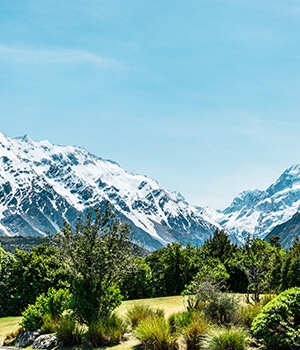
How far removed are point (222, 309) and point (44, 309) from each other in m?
9.27

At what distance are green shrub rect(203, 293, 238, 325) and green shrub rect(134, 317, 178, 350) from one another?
3.20 m

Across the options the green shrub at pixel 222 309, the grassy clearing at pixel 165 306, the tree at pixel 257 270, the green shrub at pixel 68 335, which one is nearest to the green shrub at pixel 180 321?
the green shrub at pixel 222 309

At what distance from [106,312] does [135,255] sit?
10.7 ft

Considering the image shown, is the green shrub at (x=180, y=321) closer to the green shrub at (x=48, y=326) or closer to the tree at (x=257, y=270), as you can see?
the green shrub at (x=48, y=326)

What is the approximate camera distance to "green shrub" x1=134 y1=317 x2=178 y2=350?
16.5 metres

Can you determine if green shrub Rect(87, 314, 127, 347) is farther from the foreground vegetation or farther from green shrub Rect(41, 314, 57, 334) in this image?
green shrub Rect(41, 314, 57, 334)

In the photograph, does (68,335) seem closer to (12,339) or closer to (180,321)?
(180,321)

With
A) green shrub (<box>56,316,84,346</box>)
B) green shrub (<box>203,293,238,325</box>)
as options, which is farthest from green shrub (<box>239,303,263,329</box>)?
green shrub (<box>56,316,84,346</box>)

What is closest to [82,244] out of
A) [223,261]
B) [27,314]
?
[27,314]

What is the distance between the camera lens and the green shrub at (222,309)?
770 inches

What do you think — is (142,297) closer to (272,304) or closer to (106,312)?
(106,312)

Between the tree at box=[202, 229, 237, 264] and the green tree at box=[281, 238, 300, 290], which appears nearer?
the green tree at box=[281, 238, 300, 290]

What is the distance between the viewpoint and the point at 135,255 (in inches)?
893

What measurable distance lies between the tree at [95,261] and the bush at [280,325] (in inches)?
299
